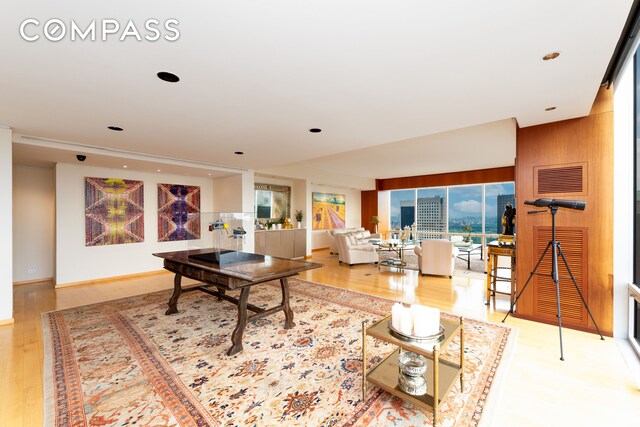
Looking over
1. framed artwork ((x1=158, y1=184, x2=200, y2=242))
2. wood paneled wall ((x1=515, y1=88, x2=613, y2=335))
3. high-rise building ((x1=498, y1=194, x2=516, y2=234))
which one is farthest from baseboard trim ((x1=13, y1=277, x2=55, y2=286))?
high-rise building ((x1=498, y1=194, x2=516, y2=234))

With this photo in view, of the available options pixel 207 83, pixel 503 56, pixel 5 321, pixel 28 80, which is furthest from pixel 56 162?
pixel 503 56

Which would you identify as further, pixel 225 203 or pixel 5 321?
pixel 225 203

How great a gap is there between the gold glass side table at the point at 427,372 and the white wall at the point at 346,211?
716 cm

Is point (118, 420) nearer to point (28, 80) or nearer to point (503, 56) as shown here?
point (28, 80)

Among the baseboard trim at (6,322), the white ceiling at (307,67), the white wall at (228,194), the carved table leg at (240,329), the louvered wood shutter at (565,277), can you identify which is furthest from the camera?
the white wall at (228,194)

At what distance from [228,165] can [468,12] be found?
17.2 ft

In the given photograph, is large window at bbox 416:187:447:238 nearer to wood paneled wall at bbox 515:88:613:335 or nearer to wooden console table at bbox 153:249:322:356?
wood paneled wall at bbox 515:88:613:335

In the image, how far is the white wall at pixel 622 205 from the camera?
2.69 meters

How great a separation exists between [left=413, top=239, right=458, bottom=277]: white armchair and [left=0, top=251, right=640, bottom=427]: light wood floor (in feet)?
3.25

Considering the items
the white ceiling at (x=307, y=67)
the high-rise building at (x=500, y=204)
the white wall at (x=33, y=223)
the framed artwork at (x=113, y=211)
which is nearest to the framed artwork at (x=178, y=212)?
the framed artwork at (x=113, y=211)

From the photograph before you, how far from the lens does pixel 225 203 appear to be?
6.80 meters

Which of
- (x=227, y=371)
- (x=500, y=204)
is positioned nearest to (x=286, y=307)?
(x=227, y=371)

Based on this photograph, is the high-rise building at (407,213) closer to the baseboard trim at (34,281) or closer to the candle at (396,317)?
the candle at (396,317)

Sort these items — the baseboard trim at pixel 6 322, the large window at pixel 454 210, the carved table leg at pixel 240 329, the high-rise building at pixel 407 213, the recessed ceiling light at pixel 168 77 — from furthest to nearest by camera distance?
the high-rise building at pixel 407 213
the large window at pixel 454 210
the baseboard trim at pixel 6 322
the carved table leg at pixel 240 329
the recessed ceiling light at pixel 168 77
